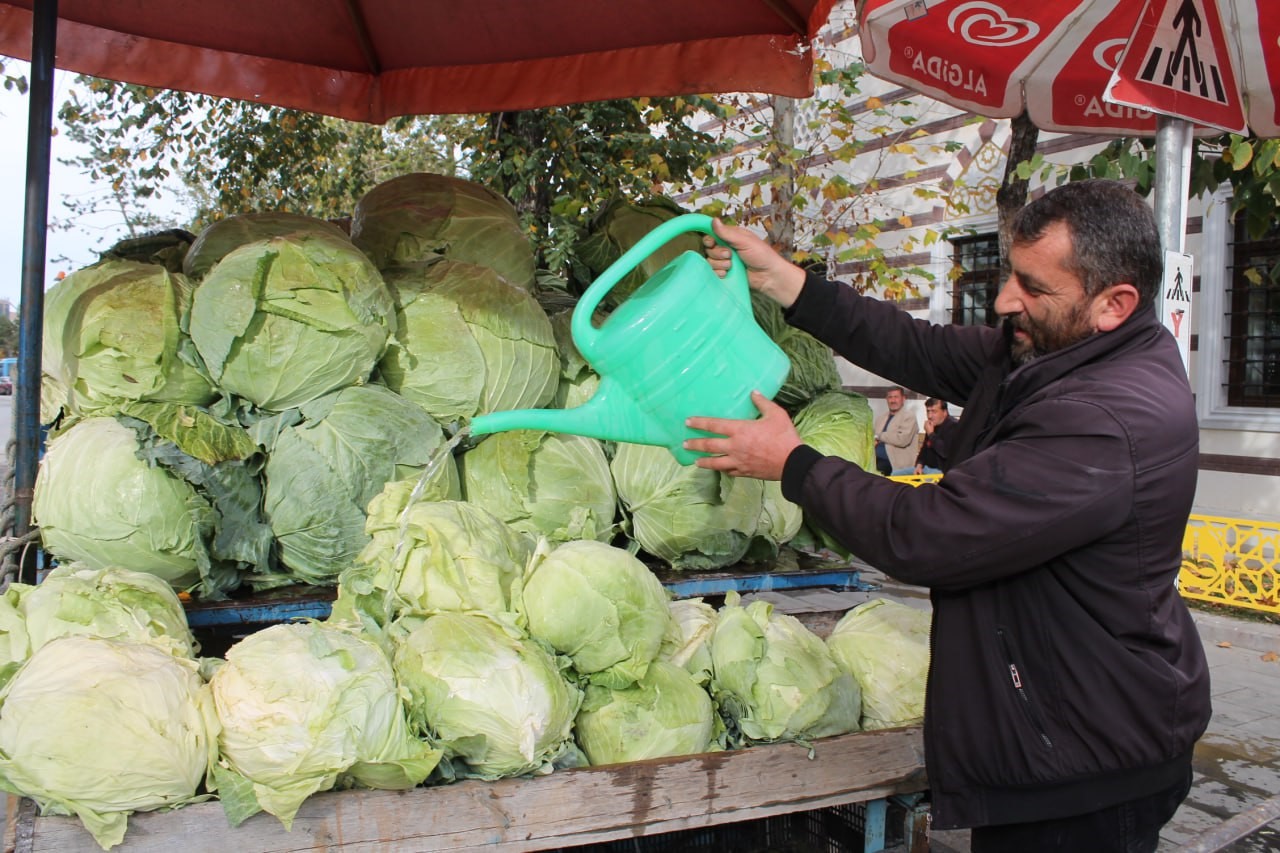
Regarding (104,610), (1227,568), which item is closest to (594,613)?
(104,610)

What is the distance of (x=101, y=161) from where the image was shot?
12.2 metres

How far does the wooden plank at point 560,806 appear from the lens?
73.9 inches

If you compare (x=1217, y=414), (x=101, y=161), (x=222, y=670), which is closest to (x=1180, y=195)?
(x=222, y=670)

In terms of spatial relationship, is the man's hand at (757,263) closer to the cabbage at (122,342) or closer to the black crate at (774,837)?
the black crate at (774,837)

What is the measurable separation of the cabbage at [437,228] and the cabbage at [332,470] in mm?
823

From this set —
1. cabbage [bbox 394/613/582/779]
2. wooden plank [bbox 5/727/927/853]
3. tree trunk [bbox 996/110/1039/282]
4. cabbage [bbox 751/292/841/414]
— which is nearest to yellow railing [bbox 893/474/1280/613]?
tree trunk [bbox 996/110/1039/282]

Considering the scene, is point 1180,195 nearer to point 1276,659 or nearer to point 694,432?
point 694,432

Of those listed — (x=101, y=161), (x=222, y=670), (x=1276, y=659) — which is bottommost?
(x=1276, y=659)

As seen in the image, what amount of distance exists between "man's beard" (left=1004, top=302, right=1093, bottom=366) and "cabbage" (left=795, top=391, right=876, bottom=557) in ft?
4.04

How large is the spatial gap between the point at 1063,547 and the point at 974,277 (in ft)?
34.5

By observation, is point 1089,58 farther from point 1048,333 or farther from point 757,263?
point 1048,333

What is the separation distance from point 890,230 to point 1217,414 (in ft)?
15.5

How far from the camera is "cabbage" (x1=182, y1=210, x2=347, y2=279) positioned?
122 inches

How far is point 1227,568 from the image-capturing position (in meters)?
7.71
